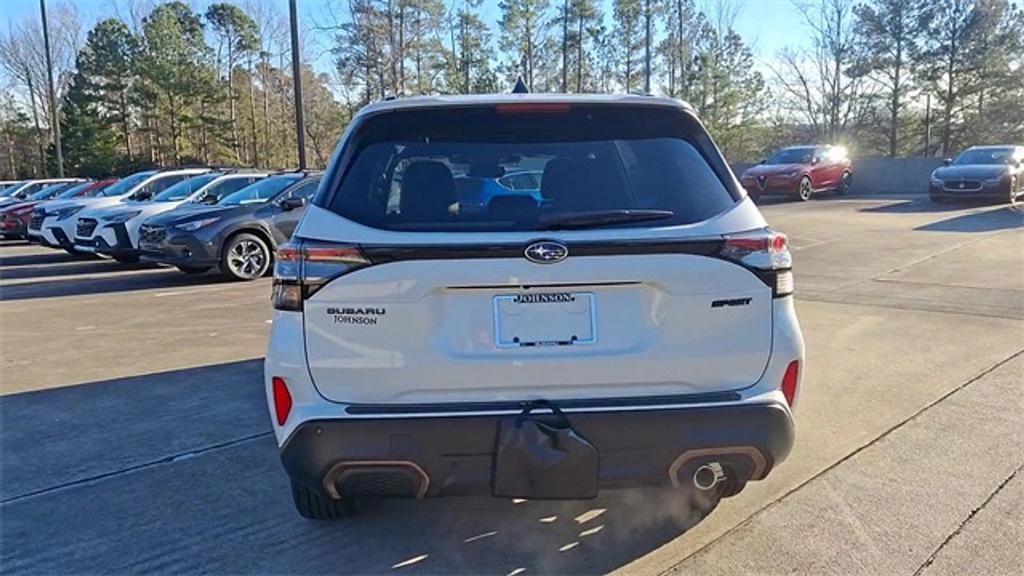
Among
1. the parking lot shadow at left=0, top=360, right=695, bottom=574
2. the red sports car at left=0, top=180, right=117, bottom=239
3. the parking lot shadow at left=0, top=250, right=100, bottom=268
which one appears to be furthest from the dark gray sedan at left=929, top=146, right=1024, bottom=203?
the red sports car at left=0, top=180, right=117, bottom=239

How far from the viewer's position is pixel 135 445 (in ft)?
13.8

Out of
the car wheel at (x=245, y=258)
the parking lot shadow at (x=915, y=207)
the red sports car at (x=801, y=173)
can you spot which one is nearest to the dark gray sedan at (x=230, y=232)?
the car wheel at (x=245, y=258)

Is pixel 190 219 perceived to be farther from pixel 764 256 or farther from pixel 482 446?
pixel 764 256

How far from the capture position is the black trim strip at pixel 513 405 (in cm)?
A: 242

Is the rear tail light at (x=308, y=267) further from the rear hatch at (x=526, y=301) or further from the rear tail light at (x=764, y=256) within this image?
the rear tail light at (x=764, y=256)

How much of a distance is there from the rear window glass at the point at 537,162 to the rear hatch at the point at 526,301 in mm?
23

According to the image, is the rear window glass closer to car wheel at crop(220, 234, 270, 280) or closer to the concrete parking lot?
the concrete parking lot

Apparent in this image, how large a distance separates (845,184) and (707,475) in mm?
24411

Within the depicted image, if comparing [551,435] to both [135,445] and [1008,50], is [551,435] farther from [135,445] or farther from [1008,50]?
[1008,50]

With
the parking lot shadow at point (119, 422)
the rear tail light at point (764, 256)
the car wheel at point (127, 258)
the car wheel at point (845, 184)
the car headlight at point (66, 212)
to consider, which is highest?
the car wheel at point (845, 184)

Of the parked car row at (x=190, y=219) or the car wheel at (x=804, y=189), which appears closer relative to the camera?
the parked car row at (x=190, y=219)

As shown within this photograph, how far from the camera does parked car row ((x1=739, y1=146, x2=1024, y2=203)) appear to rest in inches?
665

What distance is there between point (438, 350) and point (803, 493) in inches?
81.1

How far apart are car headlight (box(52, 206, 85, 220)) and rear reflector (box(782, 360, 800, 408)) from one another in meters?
15.2
